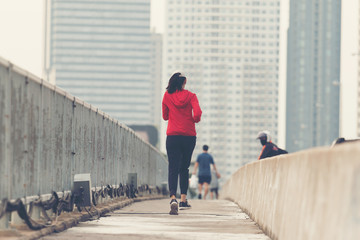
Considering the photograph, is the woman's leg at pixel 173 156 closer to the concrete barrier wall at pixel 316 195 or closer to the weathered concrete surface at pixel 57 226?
the weathered concrete surface at pixel 57 226

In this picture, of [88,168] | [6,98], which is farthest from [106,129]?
[6,98]

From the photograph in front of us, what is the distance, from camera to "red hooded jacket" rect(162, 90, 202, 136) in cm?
1191

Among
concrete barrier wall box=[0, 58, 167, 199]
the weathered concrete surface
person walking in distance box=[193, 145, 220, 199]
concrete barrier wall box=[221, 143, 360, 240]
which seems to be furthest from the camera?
person walking in distance box=[193, 145, 220, 199]

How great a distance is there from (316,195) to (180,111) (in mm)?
6503

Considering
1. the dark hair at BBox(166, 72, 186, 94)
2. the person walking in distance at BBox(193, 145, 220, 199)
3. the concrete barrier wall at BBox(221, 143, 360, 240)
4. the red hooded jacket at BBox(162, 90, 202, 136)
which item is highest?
the dark hair at BBox(166, 72, 186, 94)

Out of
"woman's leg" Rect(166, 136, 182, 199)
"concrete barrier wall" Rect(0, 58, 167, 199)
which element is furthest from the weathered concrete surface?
"woman's leg" Rect(166, 136, 182, 199)

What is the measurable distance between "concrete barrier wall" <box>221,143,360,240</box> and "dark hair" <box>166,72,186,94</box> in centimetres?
331

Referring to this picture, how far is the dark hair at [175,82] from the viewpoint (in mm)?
11891

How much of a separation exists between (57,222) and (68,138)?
7.19ft

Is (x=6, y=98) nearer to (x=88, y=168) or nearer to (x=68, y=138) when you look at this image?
(x=68, y=138)

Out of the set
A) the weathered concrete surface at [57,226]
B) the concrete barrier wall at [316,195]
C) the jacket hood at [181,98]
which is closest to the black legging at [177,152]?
the jacket hood at [181,98]

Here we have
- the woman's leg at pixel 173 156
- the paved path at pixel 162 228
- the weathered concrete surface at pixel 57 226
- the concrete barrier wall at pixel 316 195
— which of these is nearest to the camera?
the concrete barrier wall at pixel 316 195

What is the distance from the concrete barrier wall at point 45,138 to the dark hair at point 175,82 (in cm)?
124

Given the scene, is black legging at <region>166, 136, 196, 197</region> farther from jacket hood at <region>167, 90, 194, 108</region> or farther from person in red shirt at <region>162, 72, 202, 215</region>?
jacket hood at <region>167, 90, 194, 108</region>
